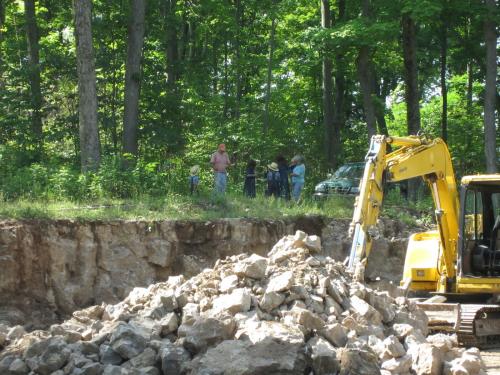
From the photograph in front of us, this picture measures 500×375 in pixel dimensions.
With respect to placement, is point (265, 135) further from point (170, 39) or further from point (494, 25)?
point (494, 25)

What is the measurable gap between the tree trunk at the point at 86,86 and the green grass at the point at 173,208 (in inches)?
106

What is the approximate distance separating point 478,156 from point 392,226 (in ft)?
42.5

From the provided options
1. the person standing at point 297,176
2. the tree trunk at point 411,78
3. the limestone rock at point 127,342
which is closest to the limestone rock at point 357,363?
the limestone rock at point 127,342

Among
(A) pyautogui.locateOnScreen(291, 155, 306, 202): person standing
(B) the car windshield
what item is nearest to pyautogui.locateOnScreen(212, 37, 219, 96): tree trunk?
(B) the car windshield

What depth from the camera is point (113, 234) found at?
51.3ft

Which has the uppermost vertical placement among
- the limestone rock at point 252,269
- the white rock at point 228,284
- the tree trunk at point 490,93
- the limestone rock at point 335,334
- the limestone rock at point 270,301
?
the tree trunk at point 490,93

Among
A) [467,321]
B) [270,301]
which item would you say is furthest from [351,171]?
[270,301]

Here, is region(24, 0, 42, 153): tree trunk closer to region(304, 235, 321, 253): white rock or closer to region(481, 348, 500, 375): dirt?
region(304, 235, 321, 253): white rock

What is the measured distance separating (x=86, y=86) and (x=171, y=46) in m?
9.06

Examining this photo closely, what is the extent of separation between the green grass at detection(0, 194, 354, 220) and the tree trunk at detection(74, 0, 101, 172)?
2700mm

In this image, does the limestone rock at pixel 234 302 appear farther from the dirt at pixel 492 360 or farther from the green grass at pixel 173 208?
the green grass at pixel 173 208

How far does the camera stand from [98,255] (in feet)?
50.6

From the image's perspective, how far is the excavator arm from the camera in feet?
36.7

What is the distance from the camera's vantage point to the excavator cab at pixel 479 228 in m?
12.2
